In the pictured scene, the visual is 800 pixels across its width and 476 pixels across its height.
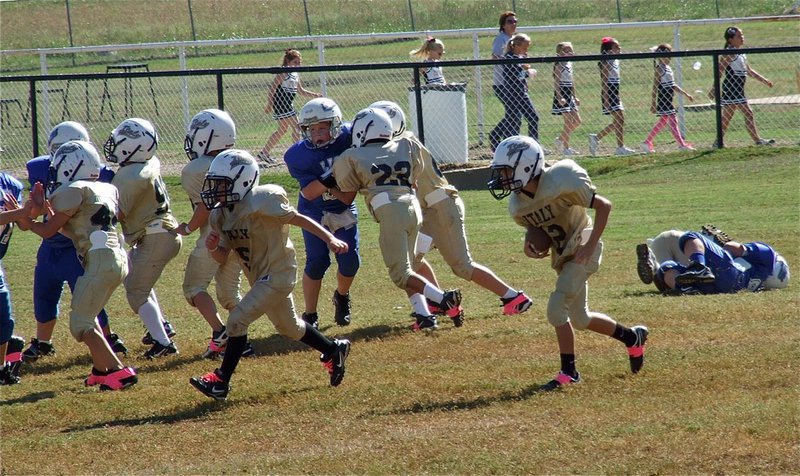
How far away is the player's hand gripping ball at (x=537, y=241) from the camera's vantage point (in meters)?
7.15

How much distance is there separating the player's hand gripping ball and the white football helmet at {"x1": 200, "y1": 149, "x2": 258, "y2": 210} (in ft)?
5.86

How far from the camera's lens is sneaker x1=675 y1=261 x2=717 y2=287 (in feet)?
31.4

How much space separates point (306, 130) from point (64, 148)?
1.99m

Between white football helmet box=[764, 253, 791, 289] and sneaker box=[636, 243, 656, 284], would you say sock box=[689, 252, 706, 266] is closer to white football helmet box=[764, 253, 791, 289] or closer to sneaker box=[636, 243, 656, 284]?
sneaker box=[636, 243, 656, 284]

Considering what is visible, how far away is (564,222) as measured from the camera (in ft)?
23.3

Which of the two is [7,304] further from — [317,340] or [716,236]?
[716,236]

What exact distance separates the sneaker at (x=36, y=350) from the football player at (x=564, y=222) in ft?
12.9

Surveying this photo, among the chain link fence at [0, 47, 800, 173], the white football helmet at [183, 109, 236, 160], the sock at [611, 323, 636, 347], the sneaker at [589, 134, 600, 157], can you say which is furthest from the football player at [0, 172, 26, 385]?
the sneaker at [589, 134, 600, 157]

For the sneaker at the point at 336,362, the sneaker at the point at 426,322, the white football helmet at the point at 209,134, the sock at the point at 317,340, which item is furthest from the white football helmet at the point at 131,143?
the sneaker at the point at 426,322

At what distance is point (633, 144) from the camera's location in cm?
1838

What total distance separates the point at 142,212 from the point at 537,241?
118 inches

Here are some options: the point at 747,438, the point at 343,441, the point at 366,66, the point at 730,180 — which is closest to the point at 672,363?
the point at 747,438

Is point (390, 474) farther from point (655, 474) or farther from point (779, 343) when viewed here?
point (779, 343)

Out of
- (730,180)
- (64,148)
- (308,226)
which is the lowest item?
(730,180)
